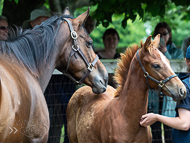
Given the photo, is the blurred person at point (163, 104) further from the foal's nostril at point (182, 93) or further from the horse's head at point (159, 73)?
the foal's nostril at point (182, 93)

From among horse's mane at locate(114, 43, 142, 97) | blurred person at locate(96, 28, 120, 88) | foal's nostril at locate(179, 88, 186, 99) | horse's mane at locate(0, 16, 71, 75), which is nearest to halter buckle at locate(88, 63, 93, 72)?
horse's mane at locate(0, 16, 71, 75)

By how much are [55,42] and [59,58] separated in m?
0.22

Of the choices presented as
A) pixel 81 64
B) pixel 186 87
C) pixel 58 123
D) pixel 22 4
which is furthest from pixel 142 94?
pixel 22 4

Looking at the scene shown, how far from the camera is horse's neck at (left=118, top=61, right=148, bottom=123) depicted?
319 cm

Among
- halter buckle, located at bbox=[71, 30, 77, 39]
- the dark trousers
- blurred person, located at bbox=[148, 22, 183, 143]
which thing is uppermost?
halter buckle, located at bbox=[71, 30, 77, 39]

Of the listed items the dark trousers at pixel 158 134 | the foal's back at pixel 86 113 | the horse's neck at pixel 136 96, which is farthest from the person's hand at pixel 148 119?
the dark trousers at pixel 158 134

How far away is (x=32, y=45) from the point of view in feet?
8.45

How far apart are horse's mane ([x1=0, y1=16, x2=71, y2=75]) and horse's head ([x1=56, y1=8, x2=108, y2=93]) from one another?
14cm

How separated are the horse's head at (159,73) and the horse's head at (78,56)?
0.54 meters

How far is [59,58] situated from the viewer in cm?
296

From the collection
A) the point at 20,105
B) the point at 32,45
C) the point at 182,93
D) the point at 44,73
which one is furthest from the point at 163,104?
the point at 20,105

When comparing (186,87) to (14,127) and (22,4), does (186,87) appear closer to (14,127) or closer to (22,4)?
(14,127)

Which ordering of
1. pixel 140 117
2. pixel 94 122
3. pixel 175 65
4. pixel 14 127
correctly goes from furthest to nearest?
pixel 175 65
pixel 94 122
pixel 140 117
pixel 14 127

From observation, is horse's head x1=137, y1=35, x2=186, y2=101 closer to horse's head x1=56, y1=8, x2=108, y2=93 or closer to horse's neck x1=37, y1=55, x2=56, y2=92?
horse's head x1=56, y1=8, x2=108, y2=93
